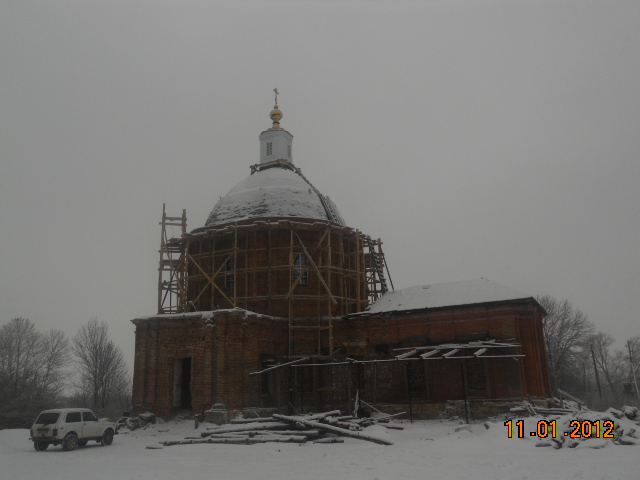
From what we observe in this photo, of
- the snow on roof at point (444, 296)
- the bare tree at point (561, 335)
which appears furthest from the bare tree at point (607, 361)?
the snow on roof at point (444, 296)

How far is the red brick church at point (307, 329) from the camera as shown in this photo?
69.4ft

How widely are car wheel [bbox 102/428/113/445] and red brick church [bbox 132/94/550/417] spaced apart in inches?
123

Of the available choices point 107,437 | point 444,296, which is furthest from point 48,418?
point 444,296

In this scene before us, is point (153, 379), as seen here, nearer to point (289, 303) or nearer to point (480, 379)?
point (289, 303)

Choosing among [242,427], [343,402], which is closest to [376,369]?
[343,402]

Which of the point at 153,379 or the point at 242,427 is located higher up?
the point at 153,379

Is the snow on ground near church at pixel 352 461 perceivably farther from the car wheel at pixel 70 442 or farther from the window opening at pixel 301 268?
the window opening at pixel 301 268

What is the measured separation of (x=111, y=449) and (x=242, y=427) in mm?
4013

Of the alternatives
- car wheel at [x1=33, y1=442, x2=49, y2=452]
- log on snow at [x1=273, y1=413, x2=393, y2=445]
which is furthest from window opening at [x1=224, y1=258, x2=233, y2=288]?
car wheel at [x1=33, y1=442, x2=49, y2=452]

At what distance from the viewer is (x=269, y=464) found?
12.0m

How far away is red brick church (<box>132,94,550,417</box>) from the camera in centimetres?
2116

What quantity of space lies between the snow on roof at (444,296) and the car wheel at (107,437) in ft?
37.0

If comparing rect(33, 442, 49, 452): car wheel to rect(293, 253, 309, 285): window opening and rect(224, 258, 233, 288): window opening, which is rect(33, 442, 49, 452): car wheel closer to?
rect(224, 258, 233, 288): window opening

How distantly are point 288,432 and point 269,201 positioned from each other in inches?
496
